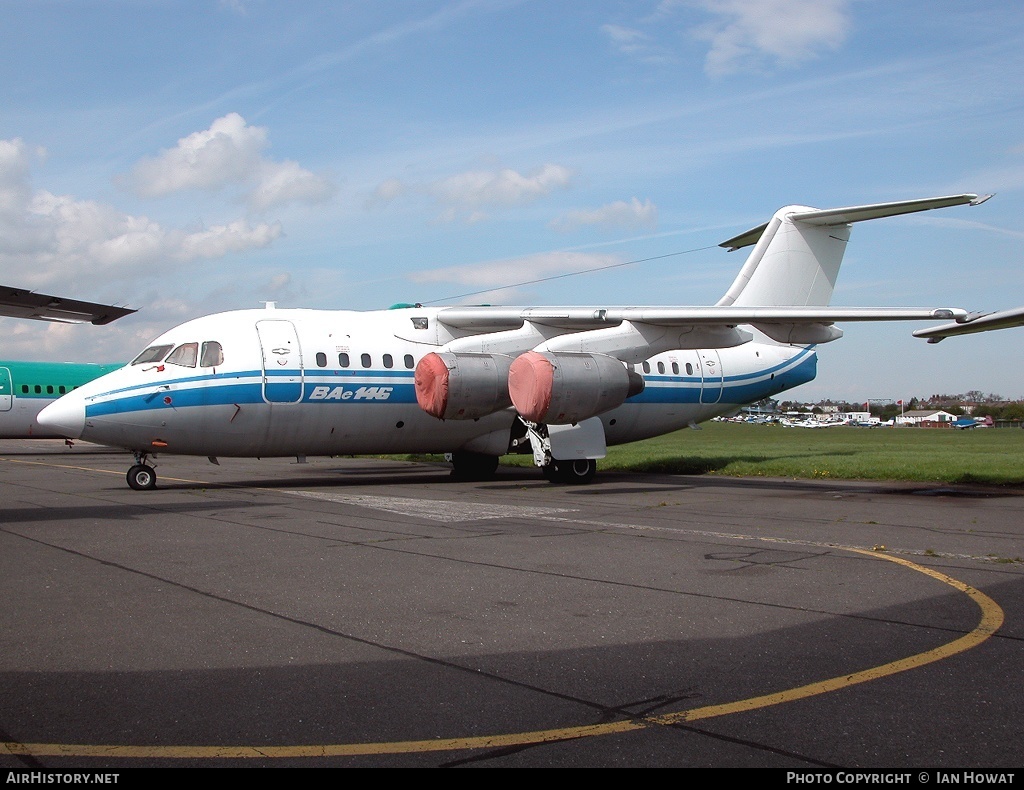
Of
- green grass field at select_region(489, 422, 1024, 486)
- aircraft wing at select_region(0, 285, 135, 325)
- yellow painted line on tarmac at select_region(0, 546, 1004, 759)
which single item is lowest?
green grass field at select_region(489, 422, 1024, 486)

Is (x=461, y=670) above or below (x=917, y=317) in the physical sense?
below

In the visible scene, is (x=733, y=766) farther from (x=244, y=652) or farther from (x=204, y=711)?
(x=244, y=652)

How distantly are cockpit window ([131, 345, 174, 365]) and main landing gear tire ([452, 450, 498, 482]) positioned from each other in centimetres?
709

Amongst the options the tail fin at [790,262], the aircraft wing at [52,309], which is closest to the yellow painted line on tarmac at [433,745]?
the tail fin at [790,262]

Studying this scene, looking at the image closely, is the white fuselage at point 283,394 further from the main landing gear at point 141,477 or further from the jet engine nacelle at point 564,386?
the jet engine nacelle at point 564,386

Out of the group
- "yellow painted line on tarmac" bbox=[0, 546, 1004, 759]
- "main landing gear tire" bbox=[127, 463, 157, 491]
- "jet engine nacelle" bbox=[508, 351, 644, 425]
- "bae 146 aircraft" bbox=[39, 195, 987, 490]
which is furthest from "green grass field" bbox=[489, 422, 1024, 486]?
"yellow painted line on tarmac" bbox=[0, 546, 1004, 759]

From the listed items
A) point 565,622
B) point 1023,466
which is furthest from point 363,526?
point 1023,466

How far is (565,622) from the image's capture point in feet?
23.4

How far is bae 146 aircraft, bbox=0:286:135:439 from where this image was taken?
30.1m

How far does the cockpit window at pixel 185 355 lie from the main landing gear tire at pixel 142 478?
2.13 meters

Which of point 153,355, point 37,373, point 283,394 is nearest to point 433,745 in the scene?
point 283,394

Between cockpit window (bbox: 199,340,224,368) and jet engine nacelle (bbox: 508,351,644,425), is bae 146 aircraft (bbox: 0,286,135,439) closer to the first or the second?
cockpit window (bbox: 199,340,224,368)

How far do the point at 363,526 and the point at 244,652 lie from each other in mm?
6469

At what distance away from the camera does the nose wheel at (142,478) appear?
60.2 ft
